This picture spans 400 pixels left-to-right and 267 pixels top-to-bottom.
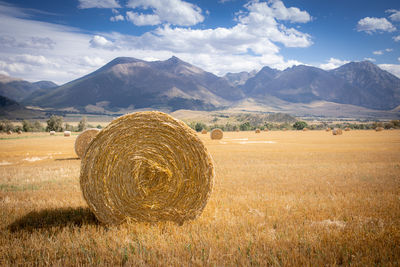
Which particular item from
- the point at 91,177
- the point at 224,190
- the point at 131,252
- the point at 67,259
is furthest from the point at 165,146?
the point at 224,190

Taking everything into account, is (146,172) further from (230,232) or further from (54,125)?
(54,125)

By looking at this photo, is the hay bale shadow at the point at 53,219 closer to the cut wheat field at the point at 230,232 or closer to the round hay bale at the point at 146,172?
the cut wheat field at the point at 230,232

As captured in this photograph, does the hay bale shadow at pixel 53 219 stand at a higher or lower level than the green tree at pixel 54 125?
lower

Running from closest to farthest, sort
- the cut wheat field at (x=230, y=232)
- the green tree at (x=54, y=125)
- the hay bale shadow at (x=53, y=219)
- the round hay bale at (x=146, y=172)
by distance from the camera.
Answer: the cut wheat field at (x=230, y=232) → the hay bale shadow at (x=53, y=219) → the round hay bale at (x=146, y=172) → the green tree at (x=54, y=125)

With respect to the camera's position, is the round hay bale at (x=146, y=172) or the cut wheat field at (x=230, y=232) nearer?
the cut wheat field at (x=230, y=232)

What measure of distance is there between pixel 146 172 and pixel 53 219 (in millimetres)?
2503

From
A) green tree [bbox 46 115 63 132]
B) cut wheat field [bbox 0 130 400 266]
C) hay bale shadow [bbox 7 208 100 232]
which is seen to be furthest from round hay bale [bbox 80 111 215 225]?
green tree [bbox 46 115 63 132]

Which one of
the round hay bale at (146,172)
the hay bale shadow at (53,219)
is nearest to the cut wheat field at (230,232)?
the hay bale shadow at (53,219)

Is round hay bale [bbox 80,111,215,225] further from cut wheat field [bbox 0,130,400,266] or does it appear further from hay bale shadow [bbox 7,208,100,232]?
hay bale shadow [bbox 7,208,100,232]

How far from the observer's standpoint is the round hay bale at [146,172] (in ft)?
19.4

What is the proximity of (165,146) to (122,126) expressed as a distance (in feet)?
3.61

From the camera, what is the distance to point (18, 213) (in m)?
6.47

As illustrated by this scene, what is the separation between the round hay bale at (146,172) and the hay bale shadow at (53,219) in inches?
23.6

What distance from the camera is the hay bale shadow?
5.69m
